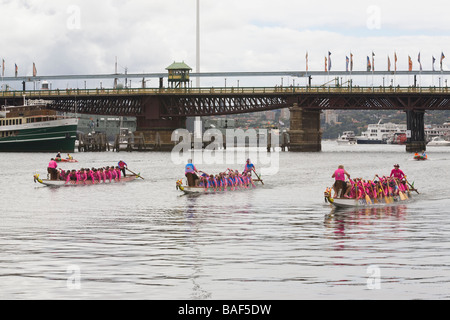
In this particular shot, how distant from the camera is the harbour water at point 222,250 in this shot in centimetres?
2050

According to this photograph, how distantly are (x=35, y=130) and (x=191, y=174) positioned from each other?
9944 centimetres

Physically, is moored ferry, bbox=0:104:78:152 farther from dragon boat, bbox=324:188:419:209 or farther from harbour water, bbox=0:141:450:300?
dragon boat, bbox=324:188:419:209

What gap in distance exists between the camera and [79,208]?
4506 centimetres

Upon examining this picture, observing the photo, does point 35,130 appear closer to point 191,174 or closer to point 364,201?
point 191,174

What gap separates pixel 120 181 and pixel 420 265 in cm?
4876

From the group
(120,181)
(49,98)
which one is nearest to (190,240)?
(120,181)

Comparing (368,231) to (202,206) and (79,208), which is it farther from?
(79,208)

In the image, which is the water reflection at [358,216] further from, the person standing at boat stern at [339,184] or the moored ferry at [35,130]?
the moored ferry at [35,130]

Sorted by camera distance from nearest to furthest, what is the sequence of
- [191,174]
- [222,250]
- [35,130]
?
[222,250], [191,174], [35,130]

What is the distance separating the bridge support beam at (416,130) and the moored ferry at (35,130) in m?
70.3

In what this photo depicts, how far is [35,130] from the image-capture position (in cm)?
14750

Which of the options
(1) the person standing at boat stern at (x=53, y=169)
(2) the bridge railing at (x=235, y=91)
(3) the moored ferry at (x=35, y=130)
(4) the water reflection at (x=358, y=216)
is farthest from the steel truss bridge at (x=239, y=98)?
(4) the water reflection at (x=358, y=216)

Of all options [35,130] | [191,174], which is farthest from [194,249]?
[35,130]
